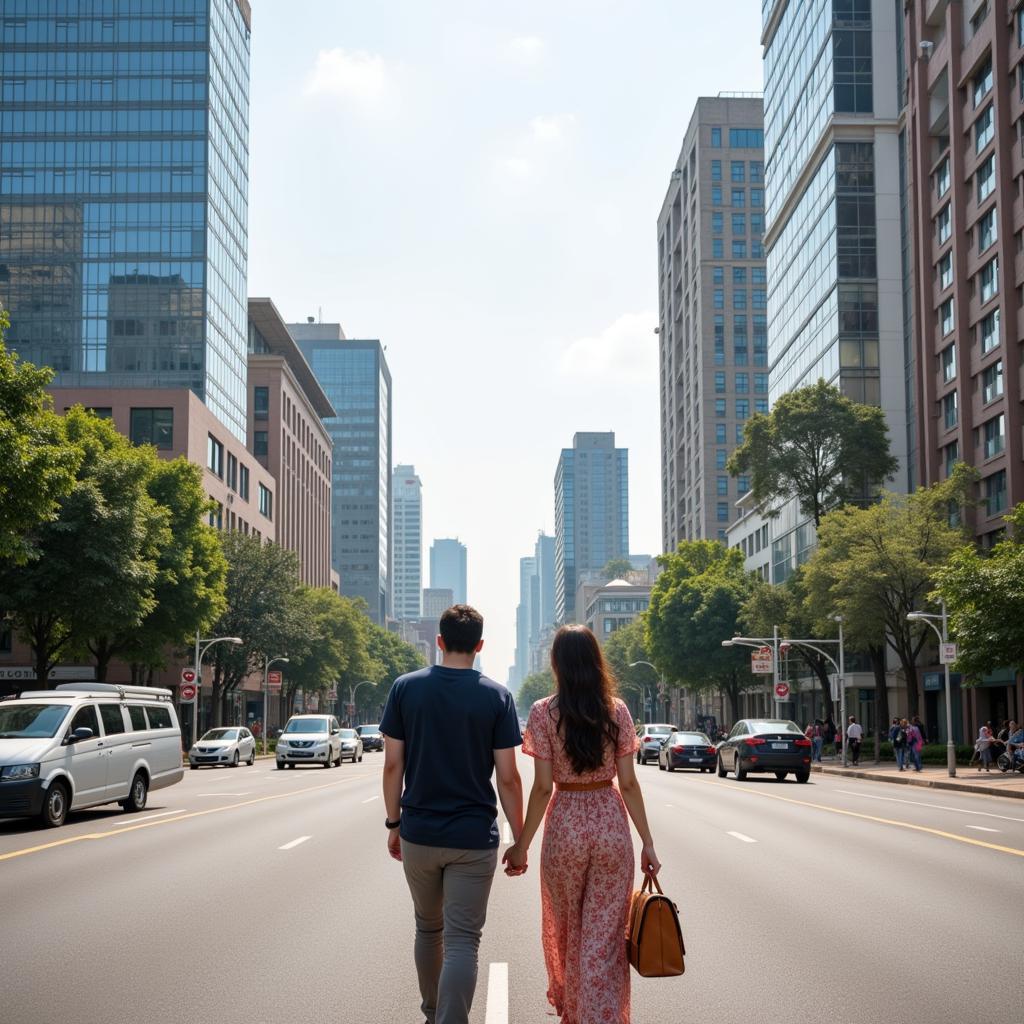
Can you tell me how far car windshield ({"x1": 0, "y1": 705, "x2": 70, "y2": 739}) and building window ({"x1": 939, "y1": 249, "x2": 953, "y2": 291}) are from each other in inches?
2065

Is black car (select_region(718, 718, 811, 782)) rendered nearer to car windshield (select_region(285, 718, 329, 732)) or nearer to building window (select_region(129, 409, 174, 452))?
car windshield (select_region(285, 718, 329, 732))

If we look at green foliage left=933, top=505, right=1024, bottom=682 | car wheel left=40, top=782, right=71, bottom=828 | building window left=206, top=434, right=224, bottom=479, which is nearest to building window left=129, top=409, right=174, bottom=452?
building window left=206, top=434, right=224, bottom=479

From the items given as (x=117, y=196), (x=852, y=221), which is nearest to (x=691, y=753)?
(x=852, y=221)

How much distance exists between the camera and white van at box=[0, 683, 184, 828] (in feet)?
58.4

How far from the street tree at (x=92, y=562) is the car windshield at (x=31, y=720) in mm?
Answer: 18279

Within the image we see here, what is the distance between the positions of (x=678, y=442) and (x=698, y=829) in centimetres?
12423

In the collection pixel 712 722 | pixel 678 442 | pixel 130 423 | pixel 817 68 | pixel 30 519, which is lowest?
pixel 712 722

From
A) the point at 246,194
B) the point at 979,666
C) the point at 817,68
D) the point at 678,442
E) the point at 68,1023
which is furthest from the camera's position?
the point at 678,442

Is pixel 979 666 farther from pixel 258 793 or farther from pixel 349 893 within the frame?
pixel 349 893

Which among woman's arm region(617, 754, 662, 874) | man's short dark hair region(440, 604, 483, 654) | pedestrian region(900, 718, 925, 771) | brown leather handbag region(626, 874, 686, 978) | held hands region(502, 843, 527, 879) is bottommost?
pedestrian region(900, 718, 925, 771)

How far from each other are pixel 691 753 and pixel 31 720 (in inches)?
1035

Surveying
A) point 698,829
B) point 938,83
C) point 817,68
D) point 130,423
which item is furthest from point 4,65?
point 698,829

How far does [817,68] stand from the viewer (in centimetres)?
7988

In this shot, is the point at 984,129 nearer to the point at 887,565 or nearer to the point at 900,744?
the point at 887,565
